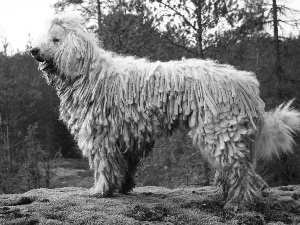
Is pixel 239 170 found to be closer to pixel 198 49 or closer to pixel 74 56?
pixel 74 56

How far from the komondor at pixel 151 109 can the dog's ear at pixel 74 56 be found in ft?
0.05

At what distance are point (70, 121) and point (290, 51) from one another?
410 inches

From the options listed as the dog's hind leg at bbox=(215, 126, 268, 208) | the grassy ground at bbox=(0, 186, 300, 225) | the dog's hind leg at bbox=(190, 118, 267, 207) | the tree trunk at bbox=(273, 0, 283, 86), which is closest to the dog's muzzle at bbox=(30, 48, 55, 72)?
the grassy ground at bbox=(0, 186, 300, 225)

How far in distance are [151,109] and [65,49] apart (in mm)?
1437

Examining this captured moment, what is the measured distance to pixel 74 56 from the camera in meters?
6.01

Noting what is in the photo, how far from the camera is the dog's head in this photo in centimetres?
595

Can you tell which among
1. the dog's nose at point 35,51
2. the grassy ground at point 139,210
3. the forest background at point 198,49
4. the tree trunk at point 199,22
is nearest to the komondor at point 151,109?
the dog's nose at point 35,51

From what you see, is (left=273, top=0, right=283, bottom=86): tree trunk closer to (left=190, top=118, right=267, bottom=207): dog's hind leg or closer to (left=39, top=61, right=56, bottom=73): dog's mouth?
(left=190, top=118, right=267, bottom=207): dog's hind leg

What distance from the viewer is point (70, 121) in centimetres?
630

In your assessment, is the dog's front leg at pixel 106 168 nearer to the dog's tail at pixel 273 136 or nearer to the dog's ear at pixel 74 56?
the dog's ear at pixel 74 56

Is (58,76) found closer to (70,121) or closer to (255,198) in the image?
(70,121)

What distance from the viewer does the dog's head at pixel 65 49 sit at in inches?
234

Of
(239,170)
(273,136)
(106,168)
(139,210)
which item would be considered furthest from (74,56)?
(273,136)

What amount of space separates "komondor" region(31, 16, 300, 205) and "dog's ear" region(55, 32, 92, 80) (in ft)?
0.05
